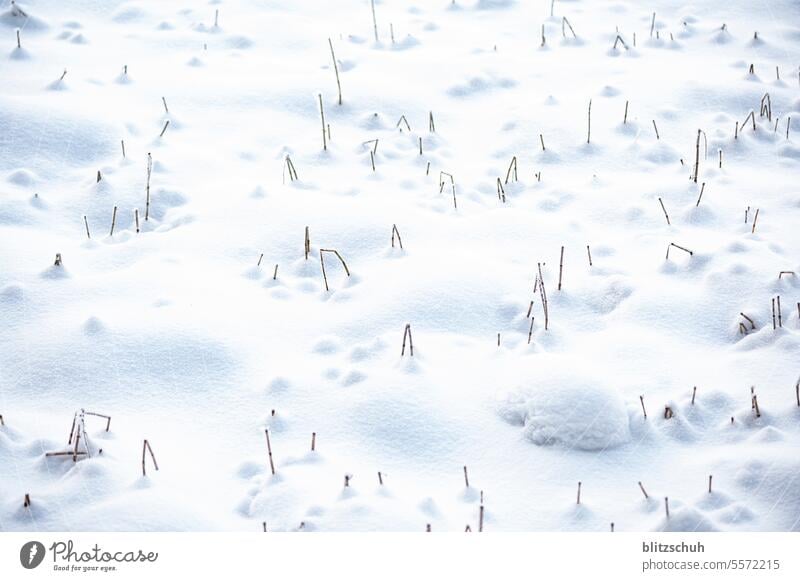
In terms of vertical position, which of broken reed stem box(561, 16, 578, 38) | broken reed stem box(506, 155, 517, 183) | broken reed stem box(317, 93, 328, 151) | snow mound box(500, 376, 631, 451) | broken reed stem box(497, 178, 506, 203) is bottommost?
snow mound box(500, 376, 631, 451)

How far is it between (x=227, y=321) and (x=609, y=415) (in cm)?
156

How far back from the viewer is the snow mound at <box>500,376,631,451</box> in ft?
9.52

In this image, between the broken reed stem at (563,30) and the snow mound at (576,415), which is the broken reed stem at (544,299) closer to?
the snow mound at (576,415)

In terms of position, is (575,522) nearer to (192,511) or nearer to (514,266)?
(192,511)

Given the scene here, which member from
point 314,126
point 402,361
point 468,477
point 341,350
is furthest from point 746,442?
point 314,126

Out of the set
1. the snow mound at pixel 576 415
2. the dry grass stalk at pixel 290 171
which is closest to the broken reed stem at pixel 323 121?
the dry grass stalk at pixel 290 171

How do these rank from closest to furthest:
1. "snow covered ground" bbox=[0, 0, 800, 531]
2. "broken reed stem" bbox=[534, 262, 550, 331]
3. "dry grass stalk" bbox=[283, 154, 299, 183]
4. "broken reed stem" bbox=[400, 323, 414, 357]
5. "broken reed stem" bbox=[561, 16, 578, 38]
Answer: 1. "snow covered ground" bbox=[0, 0, 800, 531]
2. "broken reed stem" bbox=[400, 323, 414, 357]
3. "broken reed stem" bbox=[534, 262, 550, 331]
4. "dry grass stalk" bbox=[283, 154, 299, 183]
5. "broken reed stem" bbox=[561, 16, 578, 38]

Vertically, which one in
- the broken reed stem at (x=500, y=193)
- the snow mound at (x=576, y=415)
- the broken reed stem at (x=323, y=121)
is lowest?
the snow mound at (x=576, y=415)

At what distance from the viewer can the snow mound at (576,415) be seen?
290 cm

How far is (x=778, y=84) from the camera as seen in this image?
5312mm

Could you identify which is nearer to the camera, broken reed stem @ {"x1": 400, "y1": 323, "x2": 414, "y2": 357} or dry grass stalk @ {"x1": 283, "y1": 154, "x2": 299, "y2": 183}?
broken reed stem @ {"x1": 400, "y1": 323, "x2": 414, "y2": 357}

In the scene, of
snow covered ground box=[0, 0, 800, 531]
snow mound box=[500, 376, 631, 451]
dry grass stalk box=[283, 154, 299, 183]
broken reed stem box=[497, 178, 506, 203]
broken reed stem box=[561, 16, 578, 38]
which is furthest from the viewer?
broken reed stem box=[561, 16, 578, 38]

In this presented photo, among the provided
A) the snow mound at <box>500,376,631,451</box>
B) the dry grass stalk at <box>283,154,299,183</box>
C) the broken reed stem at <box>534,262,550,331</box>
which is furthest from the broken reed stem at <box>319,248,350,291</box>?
the snow mound at <box>500,376,631,451</box>

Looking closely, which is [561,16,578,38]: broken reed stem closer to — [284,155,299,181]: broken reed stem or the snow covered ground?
the snow covered ground
